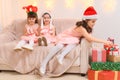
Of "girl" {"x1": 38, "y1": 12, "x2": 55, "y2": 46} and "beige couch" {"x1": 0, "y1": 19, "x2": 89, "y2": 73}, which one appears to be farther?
"girl" {"x1": 38, "y1": 12, "x2": 55, "y2": 46}

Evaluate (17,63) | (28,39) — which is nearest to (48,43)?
(28,39)

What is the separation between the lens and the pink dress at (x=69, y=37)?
3191mm

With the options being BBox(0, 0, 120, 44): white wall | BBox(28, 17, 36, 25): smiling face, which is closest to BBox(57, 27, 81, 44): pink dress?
BBox(28, 17, 36, 25): smiling face

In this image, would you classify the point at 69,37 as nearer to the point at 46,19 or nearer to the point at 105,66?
the point at 46,19

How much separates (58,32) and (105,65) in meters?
1.00

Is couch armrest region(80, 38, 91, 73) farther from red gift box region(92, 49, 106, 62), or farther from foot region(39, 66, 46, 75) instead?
foot region(39, 66, 46, 75)

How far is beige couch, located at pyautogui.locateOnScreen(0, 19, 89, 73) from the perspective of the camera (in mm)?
3008

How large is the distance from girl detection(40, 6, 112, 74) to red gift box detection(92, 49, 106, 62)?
0.43 ft

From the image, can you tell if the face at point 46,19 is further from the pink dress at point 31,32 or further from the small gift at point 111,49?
the small gift at point 111,49

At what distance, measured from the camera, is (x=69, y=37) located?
3.24 meters

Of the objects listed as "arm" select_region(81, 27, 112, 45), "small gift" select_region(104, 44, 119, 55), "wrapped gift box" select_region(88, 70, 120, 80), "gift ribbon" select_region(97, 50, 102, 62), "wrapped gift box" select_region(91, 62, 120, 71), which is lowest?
"wrapped gift box" select_region(88, 70, 120, 80)

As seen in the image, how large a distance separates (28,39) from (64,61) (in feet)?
2.24

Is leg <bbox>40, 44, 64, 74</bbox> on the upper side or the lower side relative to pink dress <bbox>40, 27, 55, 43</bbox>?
lower

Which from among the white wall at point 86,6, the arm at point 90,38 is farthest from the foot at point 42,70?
the white wall at point 86,6
